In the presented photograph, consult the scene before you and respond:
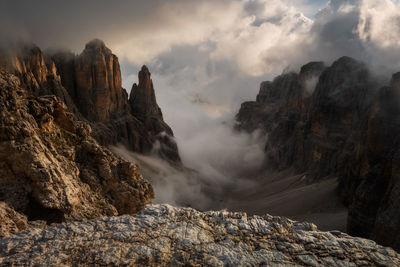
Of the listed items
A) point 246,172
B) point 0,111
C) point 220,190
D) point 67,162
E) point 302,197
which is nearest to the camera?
point 0,111

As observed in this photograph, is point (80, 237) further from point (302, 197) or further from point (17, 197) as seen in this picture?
point (302, 197)

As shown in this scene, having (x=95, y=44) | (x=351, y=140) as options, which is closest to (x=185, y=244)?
(x=351, y=140)

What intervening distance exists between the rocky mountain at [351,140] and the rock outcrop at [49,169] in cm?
3430

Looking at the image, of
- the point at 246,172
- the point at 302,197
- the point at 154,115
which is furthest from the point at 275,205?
the point at 246,172

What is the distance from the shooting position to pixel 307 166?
123125mm

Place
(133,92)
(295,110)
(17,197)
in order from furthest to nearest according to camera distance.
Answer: (295,110) → (133,92) → (17,197)

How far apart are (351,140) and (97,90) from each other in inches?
3378

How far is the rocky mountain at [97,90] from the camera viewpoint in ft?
184

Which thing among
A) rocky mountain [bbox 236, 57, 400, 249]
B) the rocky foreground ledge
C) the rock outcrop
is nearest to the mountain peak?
the rock outcrop

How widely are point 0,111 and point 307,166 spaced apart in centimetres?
12917

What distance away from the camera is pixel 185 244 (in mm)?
8703

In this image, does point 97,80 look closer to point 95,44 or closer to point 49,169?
point 95,44

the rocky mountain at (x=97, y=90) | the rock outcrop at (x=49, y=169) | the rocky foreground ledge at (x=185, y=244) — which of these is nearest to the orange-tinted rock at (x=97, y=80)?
the rocky mountain at (x=97, y=90)

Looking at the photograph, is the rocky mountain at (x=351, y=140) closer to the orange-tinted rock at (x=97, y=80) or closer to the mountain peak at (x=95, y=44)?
the orange-tinted rock at (x=97, y=80)
